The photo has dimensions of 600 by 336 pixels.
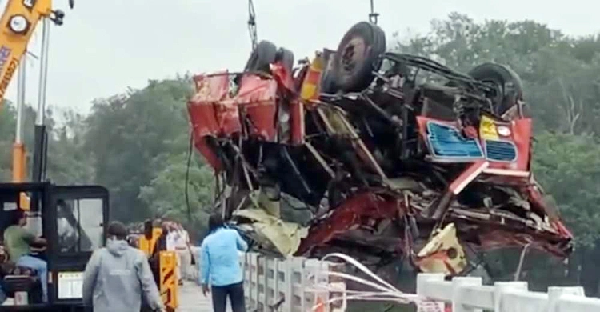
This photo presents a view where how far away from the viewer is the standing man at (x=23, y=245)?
1242 centimetres

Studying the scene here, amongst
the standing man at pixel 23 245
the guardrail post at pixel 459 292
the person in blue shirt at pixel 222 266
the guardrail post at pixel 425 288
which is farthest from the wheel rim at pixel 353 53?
the guardrail post at pixel 459 292

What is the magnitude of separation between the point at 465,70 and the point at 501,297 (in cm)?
1509

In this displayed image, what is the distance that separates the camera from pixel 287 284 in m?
13.8

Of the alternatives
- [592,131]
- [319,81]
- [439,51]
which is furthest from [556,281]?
[439,51]

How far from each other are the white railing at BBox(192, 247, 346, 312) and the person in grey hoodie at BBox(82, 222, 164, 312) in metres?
1.84

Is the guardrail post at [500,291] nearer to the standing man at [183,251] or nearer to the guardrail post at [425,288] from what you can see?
the guardrail post at [425,288]

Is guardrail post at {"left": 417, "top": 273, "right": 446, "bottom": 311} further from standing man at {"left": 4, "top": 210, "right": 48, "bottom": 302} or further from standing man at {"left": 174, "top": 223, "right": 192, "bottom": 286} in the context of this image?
standing man at {"left": 174, "top": 223, "right": 192, "bottom": 286}

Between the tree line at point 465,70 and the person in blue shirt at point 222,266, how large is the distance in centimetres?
147

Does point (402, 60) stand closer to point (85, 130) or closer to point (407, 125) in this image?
point (407, 125)

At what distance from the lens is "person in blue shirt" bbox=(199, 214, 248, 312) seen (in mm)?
12914

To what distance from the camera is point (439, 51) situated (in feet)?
135

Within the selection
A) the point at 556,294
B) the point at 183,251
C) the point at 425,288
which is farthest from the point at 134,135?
the point at 556,294

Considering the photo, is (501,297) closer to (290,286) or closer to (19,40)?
(290,286)
